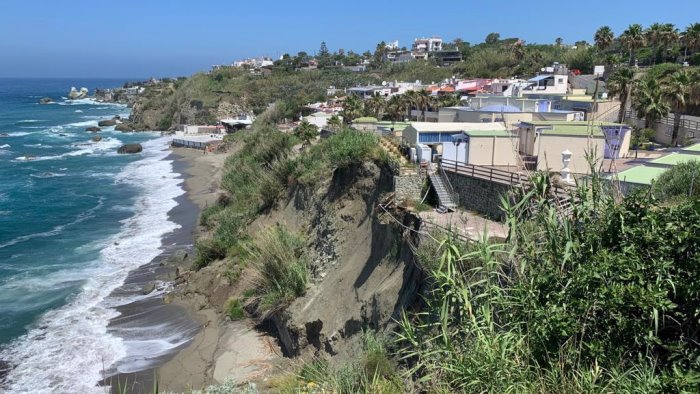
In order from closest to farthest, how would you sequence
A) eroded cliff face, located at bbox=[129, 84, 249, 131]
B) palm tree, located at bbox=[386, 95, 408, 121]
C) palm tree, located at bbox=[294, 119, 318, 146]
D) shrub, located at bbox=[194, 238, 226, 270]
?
shrub, located at bbox=[194, 238, 226, 270]
palm tree, located at bbox=[294, 119, 318, 146]
palm tree, located at bbox=[386, 95, 408, 121]
eroded cliff face, located at bbox=[129, 84, 249, 131]

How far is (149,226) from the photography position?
35.5 m

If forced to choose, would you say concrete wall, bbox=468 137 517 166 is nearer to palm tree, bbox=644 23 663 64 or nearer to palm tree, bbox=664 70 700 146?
palm tree, bbox=664 70 700 146

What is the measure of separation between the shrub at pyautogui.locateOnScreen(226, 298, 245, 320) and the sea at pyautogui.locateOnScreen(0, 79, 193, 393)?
1756 mm

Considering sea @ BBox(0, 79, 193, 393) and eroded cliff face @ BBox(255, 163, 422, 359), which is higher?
eroded cliff face @ BBox(255, 163, 422, 359)

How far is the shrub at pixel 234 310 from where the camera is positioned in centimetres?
2116

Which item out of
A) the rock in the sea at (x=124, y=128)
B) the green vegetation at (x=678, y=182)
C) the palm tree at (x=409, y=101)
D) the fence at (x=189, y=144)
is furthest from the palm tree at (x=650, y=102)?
the rock in the sea at (x=124, y=128)

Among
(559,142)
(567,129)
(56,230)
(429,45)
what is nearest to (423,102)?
(567,129)

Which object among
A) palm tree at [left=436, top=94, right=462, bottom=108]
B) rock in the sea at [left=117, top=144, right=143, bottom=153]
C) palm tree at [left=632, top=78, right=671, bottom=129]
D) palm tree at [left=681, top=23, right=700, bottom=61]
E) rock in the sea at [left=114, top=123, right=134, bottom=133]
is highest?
palm tree at [left=681, top=23, right=700, bottom=61]

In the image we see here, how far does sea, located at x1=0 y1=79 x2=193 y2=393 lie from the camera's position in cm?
1875

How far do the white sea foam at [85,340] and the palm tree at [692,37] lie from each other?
173 ft

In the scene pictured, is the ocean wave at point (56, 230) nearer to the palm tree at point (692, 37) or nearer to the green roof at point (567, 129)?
the green roof at point (567, 129)

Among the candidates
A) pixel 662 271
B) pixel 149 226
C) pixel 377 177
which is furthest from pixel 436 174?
pixel 149 226

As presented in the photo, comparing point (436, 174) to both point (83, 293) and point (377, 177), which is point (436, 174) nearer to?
point (377, 177)

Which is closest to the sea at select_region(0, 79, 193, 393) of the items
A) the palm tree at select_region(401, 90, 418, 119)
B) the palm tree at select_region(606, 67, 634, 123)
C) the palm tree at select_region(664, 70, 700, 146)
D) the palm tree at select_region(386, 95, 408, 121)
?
the palm tree at select_region(386, 95, 408, 121)
